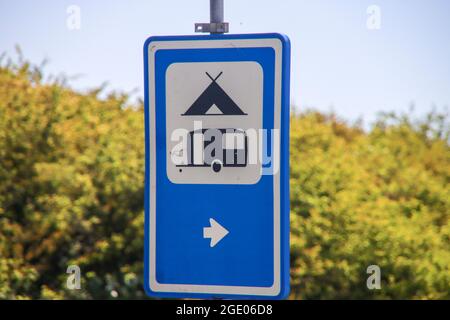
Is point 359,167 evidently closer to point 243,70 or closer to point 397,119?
point 397,119

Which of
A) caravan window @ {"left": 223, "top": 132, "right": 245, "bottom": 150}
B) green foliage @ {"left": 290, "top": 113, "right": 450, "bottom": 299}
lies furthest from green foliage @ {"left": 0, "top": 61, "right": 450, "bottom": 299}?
caravan window @ {"left": 223, "top": 132, "right": 245, "bottom": 150}

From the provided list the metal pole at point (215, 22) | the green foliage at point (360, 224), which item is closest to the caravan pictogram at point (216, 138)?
the metal pole at point (215, 22)

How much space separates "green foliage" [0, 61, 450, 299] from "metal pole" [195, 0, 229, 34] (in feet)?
25.0

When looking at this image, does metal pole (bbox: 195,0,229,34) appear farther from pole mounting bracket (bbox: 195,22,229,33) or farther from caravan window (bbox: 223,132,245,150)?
caravan window (bbox: 223,132,245,150)

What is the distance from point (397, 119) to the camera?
1727 cm

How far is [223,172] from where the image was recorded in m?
3.52

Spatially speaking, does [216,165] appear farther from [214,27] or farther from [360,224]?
[360,224]

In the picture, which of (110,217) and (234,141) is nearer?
(234,141)

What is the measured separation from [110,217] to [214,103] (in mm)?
8416

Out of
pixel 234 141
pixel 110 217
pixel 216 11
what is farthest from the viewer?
pixel 110 217

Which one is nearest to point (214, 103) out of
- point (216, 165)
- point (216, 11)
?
point (216, 165)
